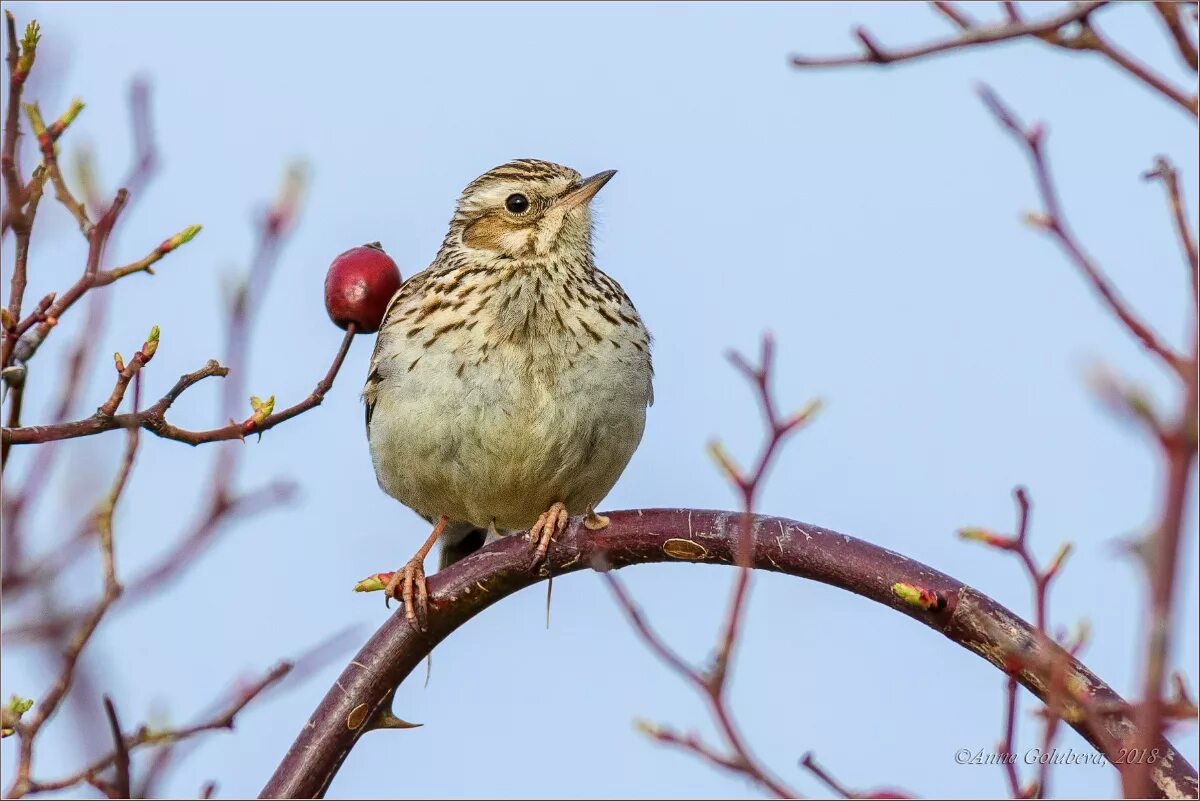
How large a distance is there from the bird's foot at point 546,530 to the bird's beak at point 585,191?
201 centimetres

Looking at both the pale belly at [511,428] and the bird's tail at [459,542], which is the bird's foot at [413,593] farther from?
the bird's tail at [459,542]

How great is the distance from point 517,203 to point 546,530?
2891 millimetres

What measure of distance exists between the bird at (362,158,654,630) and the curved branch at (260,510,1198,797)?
1.17 metres

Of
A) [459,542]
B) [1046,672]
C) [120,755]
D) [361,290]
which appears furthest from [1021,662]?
[459,542]

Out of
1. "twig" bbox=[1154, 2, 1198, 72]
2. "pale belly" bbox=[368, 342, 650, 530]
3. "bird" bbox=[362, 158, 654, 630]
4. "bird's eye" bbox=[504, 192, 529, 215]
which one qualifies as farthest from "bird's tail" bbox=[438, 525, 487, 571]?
"twig" bbox=[1154, 2, 1198, 72]

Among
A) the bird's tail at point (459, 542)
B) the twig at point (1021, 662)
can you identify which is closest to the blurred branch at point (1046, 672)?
the twig at point (1021, 662)

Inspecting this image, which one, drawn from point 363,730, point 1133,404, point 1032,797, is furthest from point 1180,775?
point 363,730

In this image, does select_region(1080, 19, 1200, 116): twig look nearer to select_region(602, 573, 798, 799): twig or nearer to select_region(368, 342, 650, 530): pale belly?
select_region(602, 573, 798, 799): twig

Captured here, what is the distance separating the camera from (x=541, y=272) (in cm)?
696

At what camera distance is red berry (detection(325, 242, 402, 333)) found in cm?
514

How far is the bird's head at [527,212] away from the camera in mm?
7238

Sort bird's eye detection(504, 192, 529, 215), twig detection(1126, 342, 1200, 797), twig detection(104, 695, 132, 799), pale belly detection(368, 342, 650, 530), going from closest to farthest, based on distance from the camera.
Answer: twig detection(1126, 342, 1200, 797) < twig detection(104, 695, 132, 799) < pale belly detection(368, 342, 650, 530) < bird's eye detection(504, 192, 529, 215)

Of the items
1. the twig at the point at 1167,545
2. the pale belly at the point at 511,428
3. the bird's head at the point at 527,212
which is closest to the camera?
the twig at the point at 1167,545

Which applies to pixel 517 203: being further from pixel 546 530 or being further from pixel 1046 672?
pixel 1046 672
